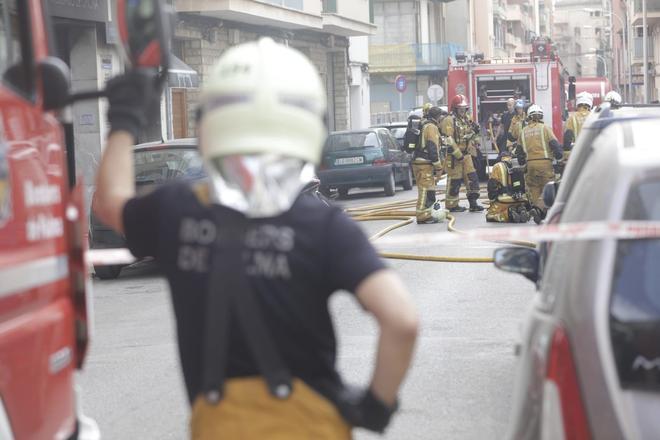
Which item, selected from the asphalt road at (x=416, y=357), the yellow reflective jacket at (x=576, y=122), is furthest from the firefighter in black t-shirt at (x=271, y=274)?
the yellow reflective jacket at (x=576, y=122)

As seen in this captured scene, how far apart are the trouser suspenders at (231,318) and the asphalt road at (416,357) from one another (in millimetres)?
3831

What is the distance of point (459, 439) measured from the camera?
6.56 m

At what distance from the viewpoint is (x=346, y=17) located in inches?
1574

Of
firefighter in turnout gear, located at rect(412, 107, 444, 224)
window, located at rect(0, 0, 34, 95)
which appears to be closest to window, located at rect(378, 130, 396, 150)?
firefighter in turnout gear, located at rect(412, 107, 444, 224)

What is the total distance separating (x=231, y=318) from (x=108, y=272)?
11.6m

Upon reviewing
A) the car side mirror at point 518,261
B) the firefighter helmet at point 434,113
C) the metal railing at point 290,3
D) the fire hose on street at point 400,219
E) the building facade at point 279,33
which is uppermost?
the metal railing at point 290,3

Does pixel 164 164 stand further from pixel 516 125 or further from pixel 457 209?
pixel 516 125

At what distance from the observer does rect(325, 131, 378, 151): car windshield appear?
26453 mm

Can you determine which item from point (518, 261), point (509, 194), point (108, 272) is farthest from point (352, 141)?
point (518, 261)

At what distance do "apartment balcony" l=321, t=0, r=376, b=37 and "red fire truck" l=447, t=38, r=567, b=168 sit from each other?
29.4 feet

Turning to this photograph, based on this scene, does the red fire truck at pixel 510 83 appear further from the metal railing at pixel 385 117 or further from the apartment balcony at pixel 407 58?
the apartment balcony at pixel 407 58

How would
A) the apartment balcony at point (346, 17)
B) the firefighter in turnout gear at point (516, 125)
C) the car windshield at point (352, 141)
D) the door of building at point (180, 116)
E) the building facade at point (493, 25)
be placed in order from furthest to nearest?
the building facade at point (493, 25)
the apartment balcony at point (346, 17)
the door of building at point (180, 116)
the car windshield at point (352, 141)
the firefighter in turnout gear at point (516, 125)

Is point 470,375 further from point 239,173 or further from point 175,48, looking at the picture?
point 175,48

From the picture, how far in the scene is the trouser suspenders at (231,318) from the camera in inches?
114
